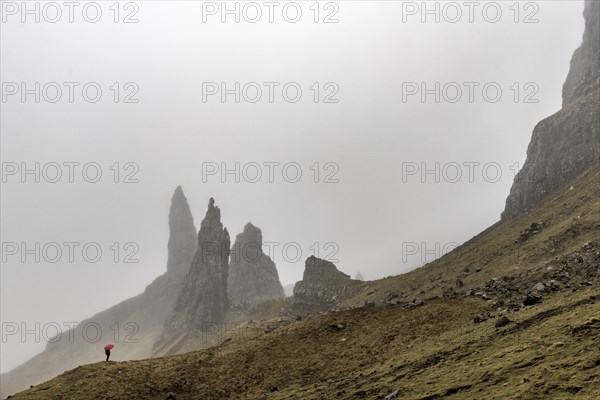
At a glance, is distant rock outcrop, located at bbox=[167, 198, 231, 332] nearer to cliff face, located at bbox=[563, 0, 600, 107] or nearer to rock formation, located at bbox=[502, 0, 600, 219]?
rock formation, located at bbox=[502, 0, 600, 219]

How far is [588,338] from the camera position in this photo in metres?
18.2

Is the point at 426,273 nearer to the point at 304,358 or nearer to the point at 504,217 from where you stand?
the point at 504,217

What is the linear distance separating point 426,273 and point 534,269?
3056cm

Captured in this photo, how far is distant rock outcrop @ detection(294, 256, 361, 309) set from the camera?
98125 millimetres

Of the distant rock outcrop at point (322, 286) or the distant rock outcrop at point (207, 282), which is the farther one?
the distant rock outcrop at point (207, 282)

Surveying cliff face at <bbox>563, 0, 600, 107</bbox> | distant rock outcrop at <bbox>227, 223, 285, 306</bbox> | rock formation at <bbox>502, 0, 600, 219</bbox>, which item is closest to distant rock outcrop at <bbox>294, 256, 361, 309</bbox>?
rock formation at <bbox>502, 0, 600, 219</bbox>

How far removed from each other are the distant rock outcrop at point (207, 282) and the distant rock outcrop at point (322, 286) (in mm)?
60596

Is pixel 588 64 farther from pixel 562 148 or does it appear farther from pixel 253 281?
pixel 253 281

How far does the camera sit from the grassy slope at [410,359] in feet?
57.3

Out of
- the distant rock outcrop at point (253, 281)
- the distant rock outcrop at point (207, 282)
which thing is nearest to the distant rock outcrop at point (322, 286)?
the distant rock outcrop at point (207, 282)

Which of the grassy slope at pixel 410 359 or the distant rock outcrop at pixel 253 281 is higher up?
the distant rock outcrop at pixel 253 281

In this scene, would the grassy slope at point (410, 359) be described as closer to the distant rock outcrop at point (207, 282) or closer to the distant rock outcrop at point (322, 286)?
the distant rock outcrop at point (322, 286)

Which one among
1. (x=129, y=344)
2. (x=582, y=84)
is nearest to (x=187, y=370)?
(x=582, y=84)

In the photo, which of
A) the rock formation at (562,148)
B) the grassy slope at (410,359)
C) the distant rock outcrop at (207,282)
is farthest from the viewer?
the distant rock outcrop at (207,282)
